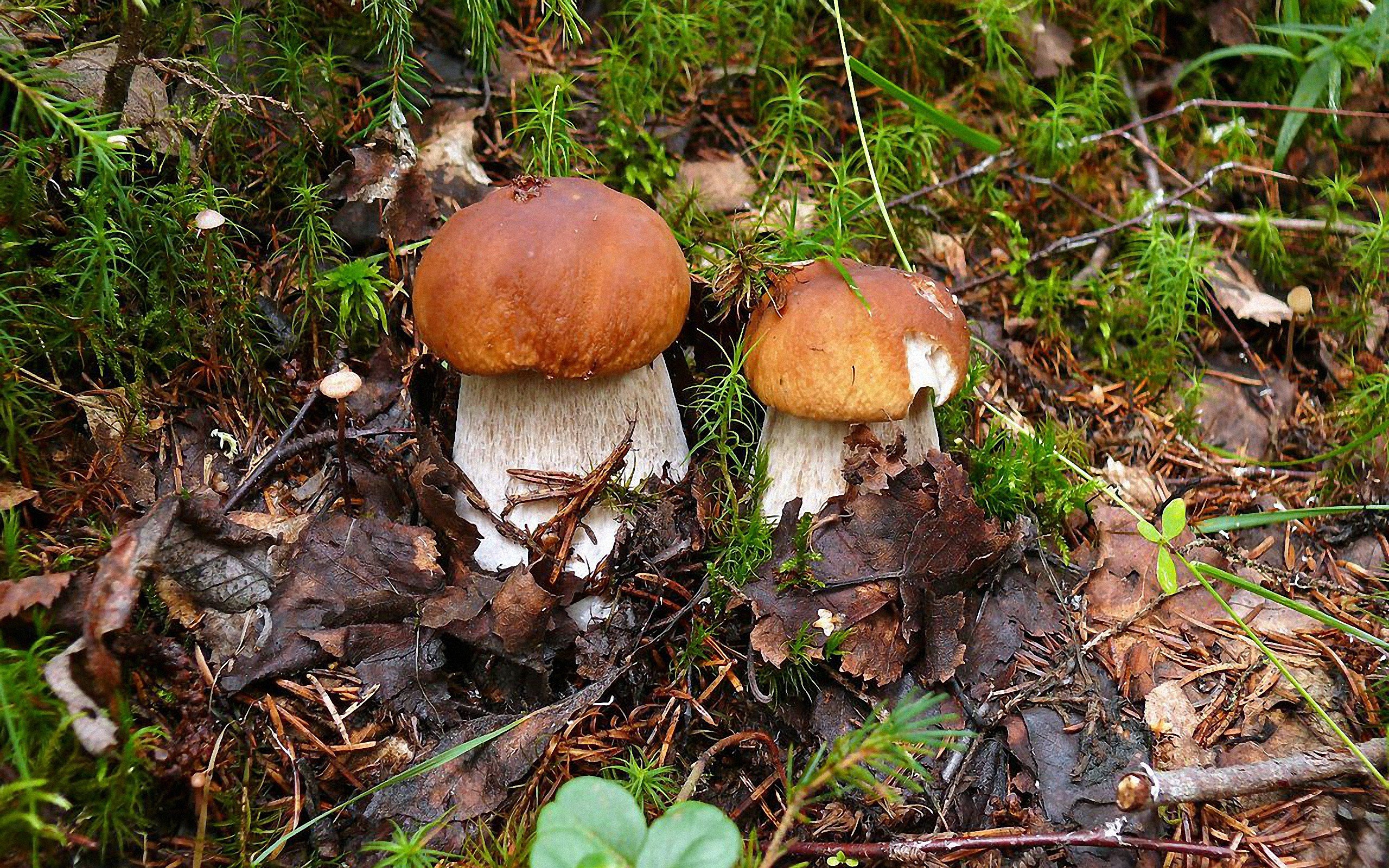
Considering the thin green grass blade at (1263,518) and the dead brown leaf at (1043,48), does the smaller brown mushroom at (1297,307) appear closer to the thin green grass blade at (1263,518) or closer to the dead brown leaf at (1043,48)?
the thin green grass blade at (1263,518)

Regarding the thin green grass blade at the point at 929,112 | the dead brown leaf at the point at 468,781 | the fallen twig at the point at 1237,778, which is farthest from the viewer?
the thin green grass blade at the point at 929,112

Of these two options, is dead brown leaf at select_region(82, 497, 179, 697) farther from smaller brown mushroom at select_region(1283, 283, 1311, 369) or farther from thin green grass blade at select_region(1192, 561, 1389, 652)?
smaller brown mushroom at select_region(1283, 283, 1311, 369)

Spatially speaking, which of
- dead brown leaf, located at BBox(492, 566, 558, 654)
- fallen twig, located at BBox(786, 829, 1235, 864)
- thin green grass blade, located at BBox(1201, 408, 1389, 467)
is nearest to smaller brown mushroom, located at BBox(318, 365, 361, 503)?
dead brown leaf, located at BBox(492, 566, 558, 654)

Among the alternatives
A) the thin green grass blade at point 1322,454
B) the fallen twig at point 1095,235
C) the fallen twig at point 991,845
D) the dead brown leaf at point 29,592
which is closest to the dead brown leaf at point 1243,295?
the fallen twig at point 1095,235

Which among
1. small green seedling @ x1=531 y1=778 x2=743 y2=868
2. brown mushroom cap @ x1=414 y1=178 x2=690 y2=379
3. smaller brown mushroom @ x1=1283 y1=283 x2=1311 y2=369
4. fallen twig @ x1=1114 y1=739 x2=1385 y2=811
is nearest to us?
small green seedling @ x1=531 y1=778 x2=743 y2=868

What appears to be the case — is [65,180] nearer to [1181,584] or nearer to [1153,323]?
[1181,584]
